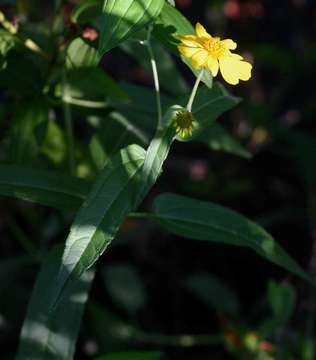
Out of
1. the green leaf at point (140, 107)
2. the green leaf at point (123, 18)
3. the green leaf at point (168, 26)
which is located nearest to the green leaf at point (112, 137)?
the green leaf at point (140, 107)

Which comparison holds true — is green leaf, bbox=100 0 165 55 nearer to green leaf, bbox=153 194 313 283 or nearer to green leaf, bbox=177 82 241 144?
green leaf, bbox=177 82 241 144

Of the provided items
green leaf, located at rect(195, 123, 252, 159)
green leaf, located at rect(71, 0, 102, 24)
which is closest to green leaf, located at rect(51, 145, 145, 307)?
green leaf, located at rect(71, 0, 102, 24)

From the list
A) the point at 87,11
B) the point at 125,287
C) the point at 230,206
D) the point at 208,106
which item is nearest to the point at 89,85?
the point at 87,11

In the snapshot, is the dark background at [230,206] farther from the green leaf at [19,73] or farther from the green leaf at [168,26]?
the green leaf at [168,26]

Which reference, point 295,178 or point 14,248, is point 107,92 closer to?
point 14,248

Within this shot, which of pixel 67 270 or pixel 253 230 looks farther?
pixel 253 230

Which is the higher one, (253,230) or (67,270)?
(253,230)

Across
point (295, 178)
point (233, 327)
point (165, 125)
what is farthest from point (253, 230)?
point (295, 178)
